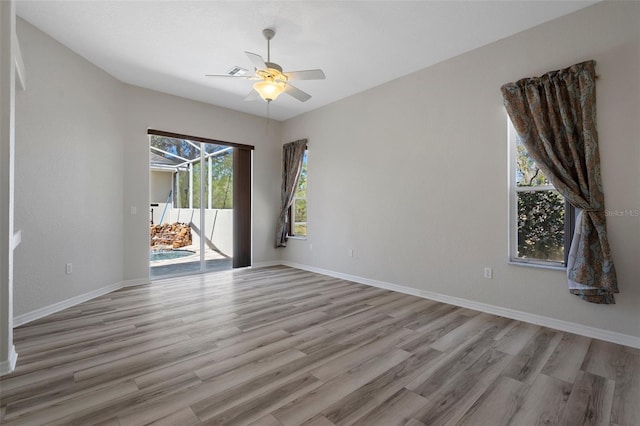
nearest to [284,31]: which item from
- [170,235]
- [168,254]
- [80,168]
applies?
[80,168]

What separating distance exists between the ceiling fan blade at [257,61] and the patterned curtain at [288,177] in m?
2.94

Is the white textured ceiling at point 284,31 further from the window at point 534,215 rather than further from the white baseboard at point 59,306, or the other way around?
the white baseboard at point 59,306

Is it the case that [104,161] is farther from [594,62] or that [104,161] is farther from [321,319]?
[594,62]

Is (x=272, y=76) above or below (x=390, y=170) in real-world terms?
above

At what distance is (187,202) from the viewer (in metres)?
5.62

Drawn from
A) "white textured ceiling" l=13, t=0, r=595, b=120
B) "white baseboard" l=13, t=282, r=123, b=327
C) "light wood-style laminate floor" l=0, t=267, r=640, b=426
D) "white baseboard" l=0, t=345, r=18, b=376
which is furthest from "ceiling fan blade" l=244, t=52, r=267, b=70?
"white baseboard" l=13, t=282, r=123, b=327

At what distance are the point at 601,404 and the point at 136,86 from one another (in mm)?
6230

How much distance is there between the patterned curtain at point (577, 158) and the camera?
2.66 m

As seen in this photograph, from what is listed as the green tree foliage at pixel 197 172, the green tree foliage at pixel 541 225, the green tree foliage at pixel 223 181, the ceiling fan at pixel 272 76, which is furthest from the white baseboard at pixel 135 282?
the green tree foliage at pixel 541 225

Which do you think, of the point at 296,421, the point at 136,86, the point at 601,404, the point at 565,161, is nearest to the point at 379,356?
the point at 296,421

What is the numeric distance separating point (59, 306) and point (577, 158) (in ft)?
18.6

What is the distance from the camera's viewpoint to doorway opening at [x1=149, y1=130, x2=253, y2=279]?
17.5ft

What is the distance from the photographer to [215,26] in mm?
3117

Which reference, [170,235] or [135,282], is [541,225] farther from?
[170,235]
